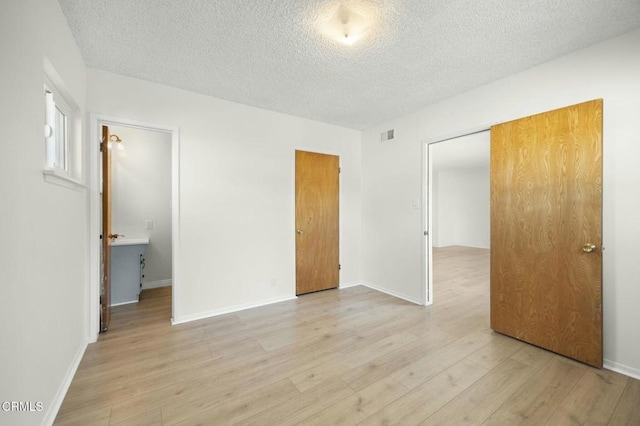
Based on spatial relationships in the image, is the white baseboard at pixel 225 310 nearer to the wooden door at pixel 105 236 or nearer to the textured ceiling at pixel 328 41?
the wooden door at pixel 105 236

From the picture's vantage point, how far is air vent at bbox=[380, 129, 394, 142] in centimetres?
384

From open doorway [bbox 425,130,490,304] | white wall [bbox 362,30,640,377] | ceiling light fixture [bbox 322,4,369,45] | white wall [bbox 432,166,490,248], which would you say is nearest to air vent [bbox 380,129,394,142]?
white wall [bbox 362,30,640,377]

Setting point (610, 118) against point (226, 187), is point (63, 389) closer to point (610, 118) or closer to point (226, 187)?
point (226, 187)

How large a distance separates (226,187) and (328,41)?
196 cm

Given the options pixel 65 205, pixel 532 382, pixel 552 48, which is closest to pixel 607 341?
pixel 532 382

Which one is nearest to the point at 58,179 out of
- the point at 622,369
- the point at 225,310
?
the point at 225,310

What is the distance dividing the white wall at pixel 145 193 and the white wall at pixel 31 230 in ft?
7.36

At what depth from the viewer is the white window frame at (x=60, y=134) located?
5.37ft

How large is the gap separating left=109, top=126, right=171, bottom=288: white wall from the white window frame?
1681mm

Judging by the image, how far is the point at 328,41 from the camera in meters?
2.04

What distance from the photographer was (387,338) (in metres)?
2.52

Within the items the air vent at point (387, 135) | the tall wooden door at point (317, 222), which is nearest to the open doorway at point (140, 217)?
the tall wooden door at point (317, 222)

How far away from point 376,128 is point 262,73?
7.04 feet

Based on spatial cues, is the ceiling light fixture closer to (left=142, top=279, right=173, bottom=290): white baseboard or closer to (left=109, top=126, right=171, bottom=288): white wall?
(left=109, top=126, right=171, bottom=288): white wall
